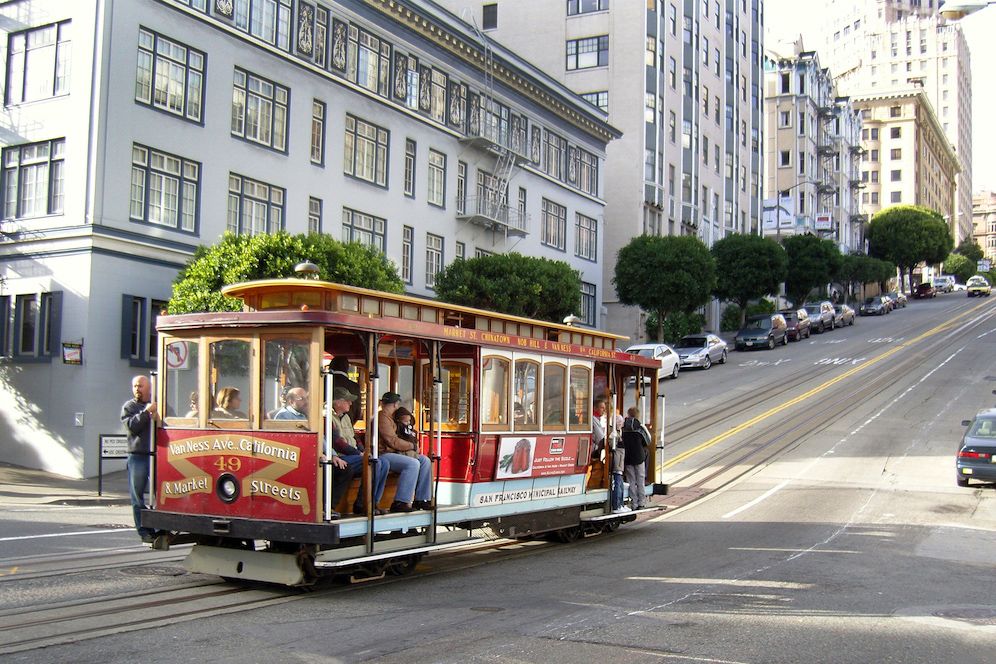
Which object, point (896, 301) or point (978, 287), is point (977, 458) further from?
point (978, 287)

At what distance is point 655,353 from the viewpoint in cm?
3934

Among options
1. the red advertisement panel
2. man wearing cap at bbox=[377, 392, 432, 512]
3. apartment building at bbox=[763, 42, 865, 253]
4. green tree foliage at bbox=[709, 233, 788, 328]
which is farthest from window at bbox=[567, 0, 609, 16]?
the red advertisement panel

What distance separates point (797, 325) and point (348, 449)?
51.2m

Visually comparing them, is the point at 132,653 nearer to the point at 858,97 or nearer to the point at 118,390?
the point at 118,390

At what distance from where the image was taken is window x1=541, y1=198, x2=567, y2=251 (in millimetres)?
47062

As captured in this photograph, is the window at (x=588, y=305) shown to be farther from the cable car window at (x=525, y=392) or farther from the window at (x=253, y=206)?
the cable car window at (x=525, y=392)

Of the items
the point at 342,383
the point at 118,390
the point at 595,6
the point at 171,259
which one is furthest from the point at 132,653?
the point at 595,6

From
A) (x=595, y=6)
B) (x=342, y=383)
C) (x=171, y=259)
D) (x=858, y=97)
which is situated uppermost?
(x=858, y=97)

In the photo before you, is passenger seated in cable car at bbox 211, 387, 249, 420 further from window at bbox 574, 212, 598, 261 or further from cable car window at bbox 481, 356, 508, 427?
window at bbox 574, 212, 598, 261

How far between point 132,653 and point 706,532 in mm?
10054

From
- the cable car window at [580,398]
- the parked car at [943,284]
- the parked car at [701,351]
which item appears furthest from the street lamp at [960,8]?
the parked car at [943,284]

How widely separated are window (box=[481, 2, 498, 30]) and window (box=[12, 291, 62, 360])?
42925mm

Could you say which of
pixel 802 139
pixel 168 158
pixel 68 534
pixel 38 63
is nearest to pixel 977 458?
pixel 68 534

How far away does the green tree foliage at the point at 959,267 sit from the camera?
133 meters
